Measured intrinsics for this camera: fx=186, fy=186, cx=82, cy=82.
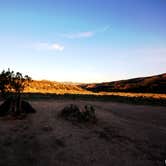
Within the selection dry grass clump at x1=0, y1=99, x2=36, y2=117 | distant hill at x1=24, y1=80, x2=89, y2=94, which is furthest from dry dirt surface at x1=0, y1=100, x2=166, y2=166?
distant hill at x1=24, y1=80, x2=89, y2=94

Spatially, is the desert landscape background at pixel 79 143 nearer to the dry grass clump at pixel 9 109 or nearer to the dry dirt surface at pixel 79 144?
the dry dirt surface at pixel 79 144

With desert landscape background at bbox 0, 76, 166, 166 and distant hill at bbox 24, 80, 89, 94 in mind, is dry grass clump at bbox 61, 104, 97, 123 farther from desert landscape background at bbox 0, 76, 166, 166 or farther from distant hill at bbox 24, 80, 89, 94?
distant hill at bbox 24, 80, 89, 94

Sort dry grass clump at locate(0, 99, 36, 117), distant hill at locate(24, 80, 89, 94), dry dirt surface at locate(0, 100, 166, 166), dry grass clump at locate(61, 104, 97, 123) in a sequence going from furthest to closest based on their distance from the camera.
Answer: distant hill at locate(24, 80, 89, 94)
dry grass clump at locate(0, 99, 36, 117)
dry grass clump at locate(61, 104, 97, 123)
dry dirt surface at locate(0, 100, 166, 166)

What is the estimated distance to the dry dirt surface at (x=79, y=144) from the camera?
21.6ft

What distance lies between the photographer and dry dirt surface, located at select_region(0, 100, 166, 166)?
6574 millimetres

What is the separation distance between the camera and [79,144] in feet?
27.1

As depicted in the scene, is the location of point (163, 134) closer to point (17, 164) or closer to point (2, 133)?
point (17, 164)

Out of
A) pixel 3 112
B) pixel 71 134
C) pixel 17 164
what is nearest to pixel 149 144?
pixel 71 134

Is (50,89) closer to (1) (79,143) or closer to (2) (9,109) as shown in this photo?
(2) (9,109)

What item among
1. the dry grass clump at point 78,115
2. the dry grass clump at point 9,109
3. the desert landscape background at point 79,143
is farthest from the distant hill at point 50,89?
the desert landscape background at point 79,143

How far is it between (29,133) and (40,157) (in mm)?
3104

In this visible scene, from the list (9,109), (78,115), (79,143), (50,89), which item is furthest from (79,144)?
(50,89)

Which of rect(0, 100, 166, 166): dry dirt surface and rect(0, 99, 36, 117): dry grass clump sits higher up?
rect(0, 99, 36, 117): dry grass clump

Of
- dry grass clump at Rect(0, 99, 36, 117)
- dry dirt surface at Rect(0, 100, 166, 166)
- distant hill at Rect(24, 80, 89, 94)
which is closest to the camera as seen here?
dry dirt surface at Rect(0, 100, 166, 166)
